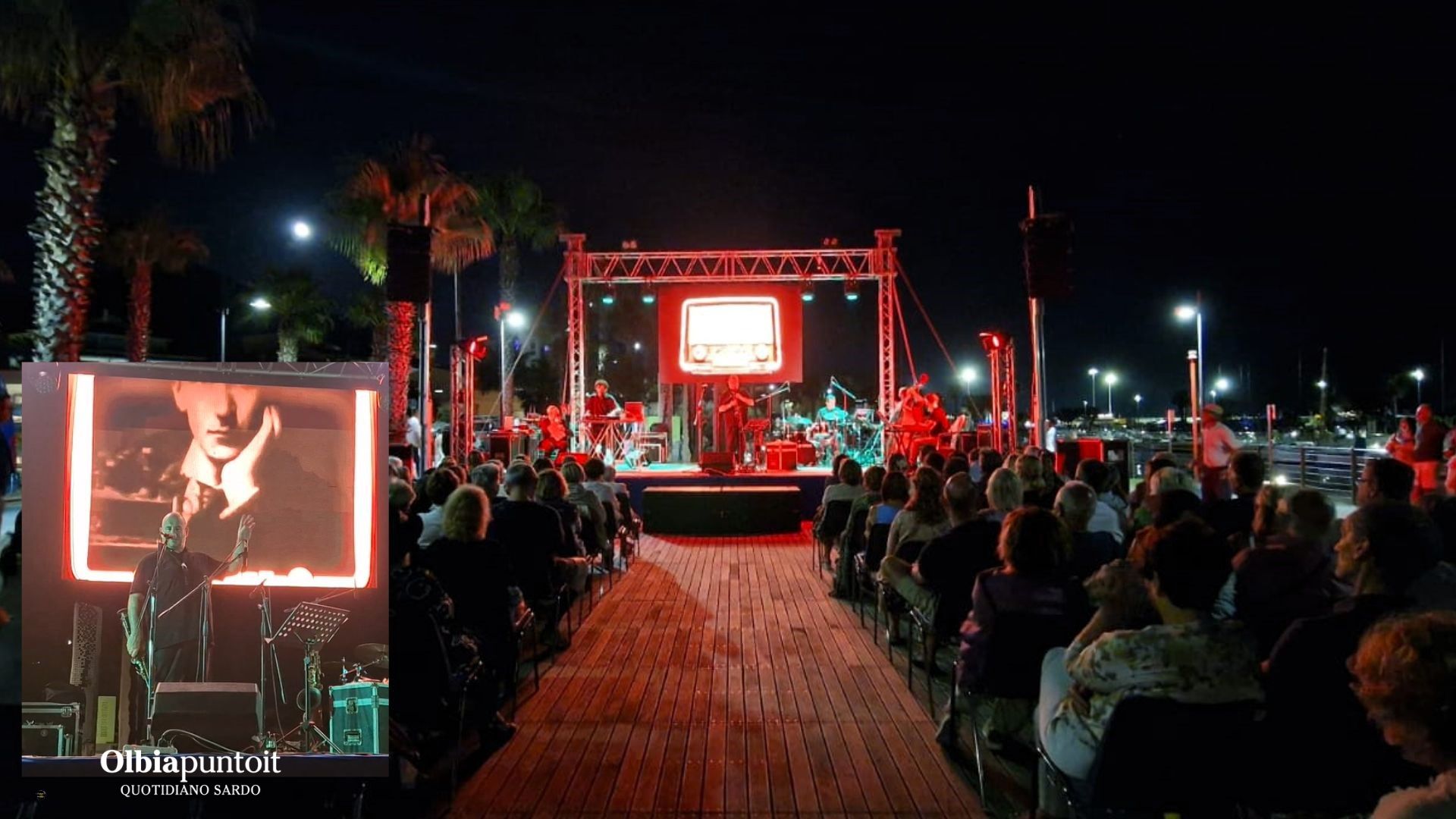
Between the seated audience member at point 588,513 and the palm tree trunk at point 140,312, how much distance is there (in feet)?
42.7

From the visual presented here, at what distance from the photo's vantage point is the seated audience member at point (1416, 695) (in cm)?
129

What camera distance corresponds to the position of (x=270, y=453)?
78.9 inches

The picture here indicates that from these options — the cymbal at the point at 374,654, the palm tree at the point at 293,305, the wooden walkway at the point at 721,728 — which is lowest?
the wooden walkway at the point at 721,728

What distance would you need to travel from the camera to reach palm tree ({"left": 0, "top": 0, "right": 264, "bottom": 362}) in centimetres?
664

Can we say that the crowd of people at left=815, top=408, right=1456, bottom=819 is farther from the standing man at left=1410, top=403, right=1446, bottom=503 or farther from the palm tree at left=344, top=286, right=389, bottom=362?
the palm tree at left=344, top=286, right=389, bottom=362

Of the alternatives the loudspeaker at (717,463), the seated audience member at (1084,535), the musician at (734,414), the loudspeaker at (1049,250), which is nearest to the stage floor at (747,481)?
the loudspeaker at (717,463)

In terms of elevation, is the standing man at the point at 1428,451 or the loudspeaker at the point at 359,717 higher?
the standing man at the point at 1428,451

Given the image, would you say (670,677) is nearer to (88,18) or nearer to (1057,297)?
(1057,297)

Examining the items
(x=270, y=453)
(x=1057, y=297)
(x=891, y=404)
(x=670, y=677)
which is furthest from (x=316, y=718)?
(x=891, y=404)

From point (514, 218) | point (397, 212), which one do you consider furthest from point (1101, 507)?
point (514, 218)

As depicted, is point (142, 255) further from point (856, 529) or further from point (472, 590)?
point (472, 590)

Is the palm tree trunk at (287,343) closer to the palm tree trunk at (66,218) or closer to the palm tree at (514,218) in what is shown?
the palm tree at (514,218)

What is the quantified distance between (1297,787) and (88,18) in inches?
349

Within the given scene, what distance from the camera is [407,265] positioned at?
22.8 feet
